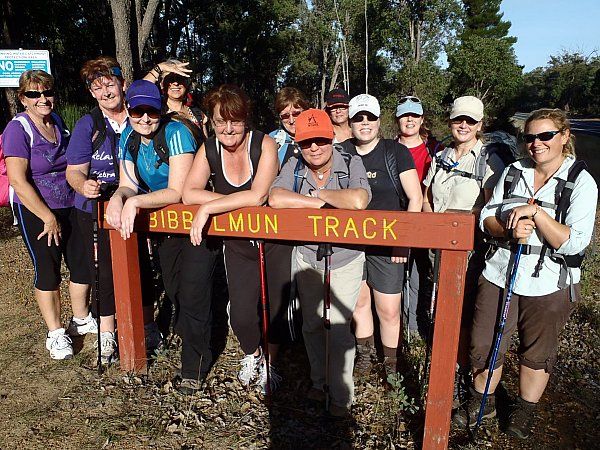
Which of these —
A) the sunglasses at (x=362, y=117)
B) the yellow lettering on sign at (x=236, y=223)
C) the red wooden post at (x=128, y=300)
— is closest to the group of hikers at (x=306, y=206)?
the sunglasses at (x=362, y=117)

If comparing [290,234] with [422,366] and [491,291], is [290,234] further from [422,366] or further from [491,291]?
[422,366]

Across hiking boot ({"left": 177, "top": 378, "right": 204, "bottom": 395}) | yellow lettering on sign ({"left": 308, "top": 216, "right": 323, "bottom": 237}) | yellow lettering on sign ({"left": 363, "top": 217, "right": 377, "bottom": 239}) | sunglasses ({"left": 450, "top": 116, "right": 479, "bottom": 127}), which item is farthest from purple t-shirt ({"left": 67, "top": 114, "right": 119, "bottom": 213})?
sunglasses ({"left": 450, "top": 116, "right": 479, "bottom": 127})

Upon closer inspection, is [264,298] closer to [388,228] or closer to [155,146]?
[388,228]

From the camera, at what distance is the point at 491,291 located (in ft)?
9.73

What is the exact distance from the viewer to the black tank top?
3.09m

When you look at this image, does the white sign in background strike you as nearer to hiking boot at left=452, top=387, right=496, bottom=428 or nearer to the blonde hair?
the blonde hair

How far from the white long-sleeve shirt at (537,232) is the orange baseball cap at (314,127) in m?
1.13

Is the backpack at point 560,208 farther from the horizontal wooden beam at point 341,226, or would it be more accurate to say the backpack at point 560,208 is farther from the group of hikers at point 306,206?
the horizontal wooden beam at point 341,226

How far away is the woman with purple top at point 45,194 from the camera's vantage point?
3.70 metres

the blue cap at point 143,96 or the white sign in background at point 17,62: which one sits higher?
the white sign in background at point 17,62

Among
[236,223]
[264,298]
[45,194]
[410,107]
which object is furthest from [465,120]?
[45,194]

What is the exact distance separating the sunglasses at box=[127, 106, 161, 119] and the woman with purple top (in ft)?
3.91

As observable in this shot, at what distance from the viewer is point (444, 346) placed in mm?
2770

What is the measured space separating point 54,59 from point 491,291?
72.9 ft
